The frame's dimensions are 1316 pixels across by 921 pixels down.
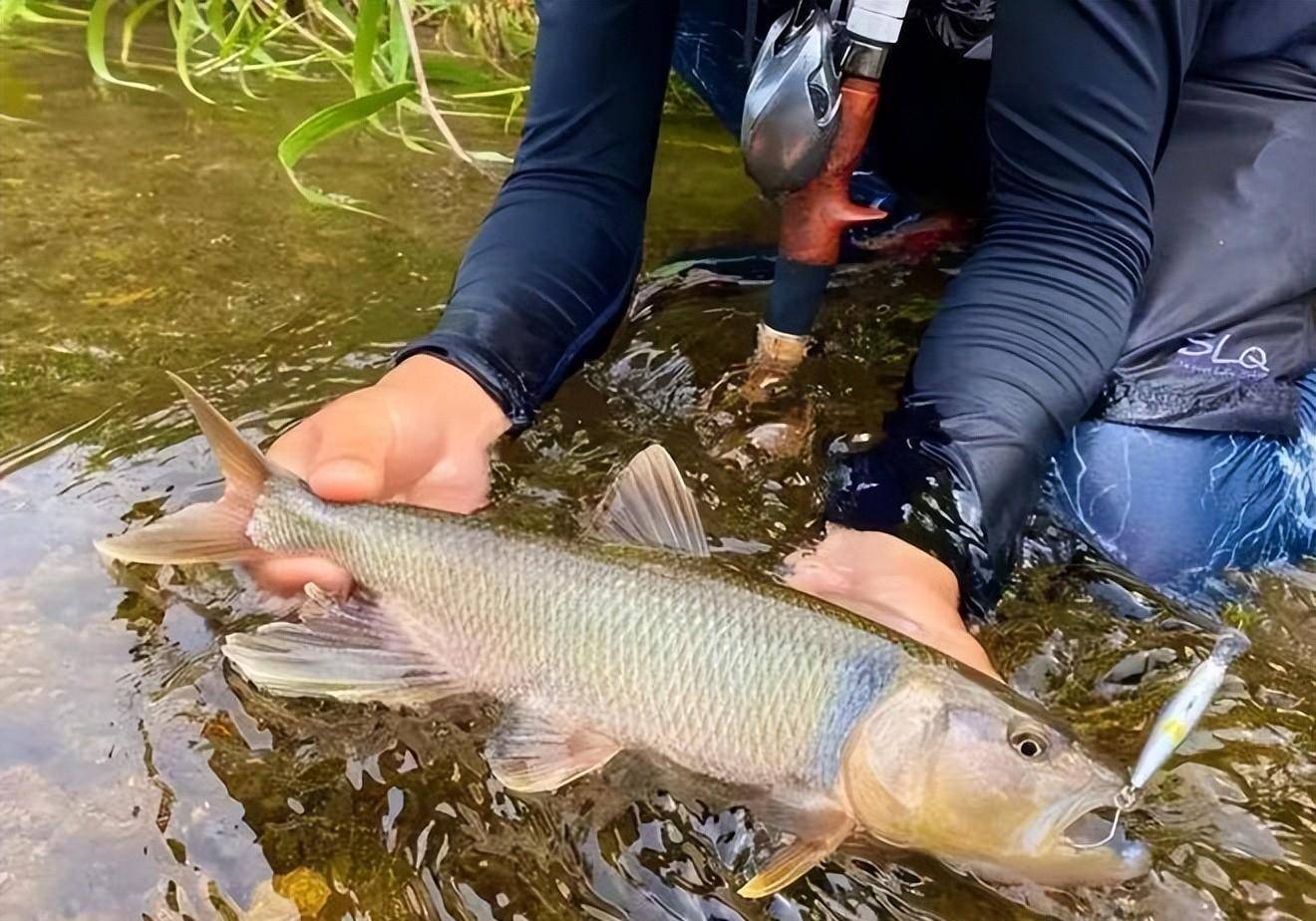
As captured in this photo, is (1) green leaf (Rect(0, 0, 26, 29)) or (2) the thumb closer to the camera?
(2) the thumb

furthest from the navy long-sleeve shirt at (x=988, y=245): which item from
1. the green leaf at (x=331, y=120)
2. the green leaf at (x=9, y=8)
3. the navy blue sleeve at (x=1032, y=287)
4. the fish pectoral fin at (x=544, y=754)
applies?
the green leaf at (x=9, y=8)

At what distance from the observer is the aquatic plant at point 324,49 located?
245 cm

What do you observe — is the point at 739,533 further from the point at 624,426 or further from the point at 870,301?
the point at 870,301

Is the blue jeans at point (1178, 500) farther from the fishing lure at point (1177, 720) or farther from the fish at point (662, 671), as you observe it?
the fish at point (662, 671)

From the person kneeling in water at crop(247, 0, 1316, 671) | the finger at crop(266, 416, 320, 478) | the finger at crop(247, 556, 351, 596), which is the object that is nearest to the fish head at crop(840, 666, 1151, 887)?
the person kneeling in water at crop(247, 0, 1316, 671)

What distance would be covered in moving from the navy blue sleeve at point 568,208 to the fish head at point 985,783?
661 millimetres

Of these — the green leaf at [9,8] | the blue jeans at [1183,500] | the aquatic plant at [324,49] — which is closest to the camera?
the blue jeans at [1183,500]

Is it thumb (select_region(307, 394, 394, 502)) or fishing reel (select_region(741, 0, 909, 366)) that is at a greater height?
fishing reel (select_region(741, 0, 909, 366))

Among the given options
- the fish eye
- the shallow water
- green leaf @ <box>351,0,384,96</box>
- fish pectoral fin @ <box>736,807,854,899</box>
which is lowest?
the shallow water

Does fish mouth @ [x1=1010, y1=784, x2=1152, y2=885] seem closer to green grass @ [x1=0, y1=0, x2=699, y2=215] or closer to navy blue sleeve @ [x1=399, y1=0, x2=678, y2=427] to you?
navy blue sleeve @ [x1=399, y1=0, x2=678, y2=427]

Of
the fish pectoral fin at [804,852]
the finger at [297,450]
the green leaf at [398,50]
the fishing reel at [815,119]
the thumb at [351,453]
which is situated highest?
the fishing reel at [815,119]

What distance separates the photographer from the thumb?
1.13 m

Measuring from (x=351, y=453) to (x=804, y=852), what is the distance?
532 millimetres

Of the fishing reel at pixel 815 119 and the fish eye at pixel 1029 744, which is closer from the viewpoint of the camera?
the fish eye at pixel 1029 744
